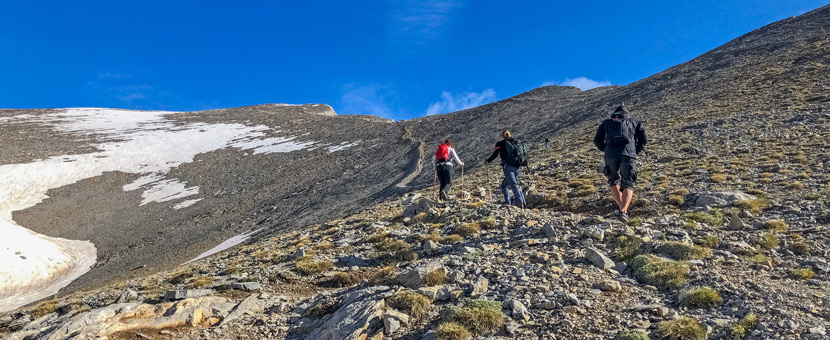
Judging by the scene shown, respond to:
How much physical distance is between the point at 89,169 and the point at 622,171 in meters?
66.1

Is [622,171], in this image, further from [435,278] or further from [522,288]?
[435,278]

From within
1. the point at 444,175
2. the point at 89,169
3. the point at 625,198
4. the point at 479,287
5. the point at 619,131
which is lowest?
the point at 479,287

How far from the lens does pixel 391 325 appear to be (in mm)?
6516

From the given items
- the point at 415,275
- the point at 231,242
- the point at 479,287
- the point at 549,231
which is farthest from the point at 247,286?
the point at 231,242

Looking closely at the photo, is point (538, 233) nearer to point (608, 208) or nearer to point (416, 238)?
point (416, 238)

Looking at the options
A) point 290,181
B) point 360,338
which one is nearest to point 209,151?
point 290,181

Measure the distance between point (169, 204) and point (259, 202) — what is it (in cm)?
1109

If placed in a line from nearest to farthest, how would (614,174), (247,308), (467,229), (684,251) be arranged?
(684,251) → (247,308) → (614,174) → (467,229)

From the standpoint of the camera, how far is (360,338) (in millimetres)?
6496

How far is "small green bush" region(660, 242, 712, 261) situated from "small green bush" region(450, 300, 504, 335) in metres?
3.96

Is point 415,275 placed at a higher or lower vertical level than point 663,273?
higher

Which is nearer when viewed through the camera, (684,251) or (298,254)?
(684,251)

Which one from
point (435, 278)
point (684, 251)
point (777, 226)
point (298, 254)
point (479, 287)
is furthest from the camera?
point (298, 254)

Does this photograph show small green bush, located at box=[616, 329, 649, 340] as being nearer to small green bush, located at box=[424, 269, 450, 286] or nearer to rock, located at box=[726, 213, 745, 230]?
small green bush, located at box=[424, 269, 450, 286]
